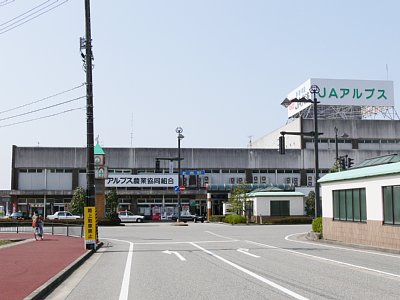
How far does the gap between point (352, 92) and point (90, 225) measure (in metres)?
62.6

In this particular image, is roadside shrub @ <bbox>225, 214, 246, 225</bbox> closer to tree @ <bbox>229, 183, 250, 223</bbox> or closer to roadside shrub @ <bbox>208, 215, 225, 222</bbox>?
tree @ <bbox>229, 183, 250, 223</bbox>

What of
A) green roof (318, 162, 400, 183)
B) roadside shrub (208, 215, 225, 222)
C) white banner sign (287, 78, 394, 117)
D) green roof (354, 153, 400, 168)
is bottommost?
roadside shrub (208, 215, 225, 222)

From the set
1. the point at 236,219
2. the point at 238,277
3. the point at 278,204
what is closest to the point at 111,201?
the point at 236,219

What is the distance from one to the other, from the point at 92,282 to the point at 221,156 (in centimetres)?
6368

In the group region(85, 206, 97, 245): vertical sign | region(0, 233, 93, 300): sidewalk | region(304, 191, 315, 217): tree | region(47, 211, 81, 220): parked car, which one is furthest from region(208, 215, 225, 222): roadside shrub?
region(0, 233, 93, 300): sidewalk

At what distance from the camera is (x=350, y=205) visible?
23.3m

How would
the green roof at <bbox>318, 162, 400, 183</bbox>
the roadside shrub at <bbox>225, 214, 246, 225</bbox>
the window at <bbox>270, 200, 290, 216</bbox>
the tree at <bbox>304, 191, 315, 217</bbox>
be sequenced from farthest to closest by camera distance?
the tree at <bbox>304, 191, 315, 217</bbox>
the window at <bbox>270, 200, 290, 216</bbox>
the roadside shrub at <bbox>225, 214, 246, 225</bbox>
the green roof at <bbox>318, 162, 400, 183</bbox>

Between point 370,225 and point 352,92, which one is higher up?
point 352,92

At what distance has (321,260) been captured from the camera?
15.9 m

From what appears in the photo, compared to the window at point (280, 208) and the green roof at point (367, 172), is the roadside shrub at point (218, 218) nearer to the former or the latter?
the window at point (280, 208)

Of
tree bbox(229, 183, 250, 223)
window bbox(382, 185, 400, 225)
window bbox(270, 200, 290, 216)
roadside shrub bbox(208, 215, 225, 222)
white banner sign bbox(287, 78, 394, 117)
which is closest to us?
window bbox(382, 185, 400, 225)

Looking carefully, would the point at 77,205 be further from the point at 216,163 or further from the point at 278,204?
the point at 278,204

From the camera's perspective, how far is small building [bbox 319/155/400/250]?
1934cm

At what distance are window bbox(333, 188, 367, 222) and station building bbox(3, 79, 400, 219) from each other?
150 ft
